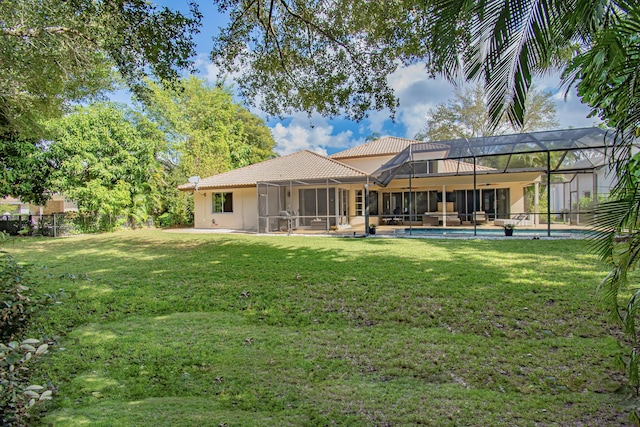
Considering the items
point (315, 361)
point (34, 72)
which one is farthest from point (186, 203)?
point (315, 361)

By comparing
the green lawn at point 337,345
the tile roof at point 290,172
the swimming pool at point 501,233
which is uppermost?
the tile roof at point 290,172

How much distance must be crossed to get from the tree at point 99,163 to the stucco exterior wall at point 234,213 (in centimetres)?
388

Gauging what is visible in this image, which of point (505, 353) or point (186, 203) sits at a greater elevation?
point (186, 203)

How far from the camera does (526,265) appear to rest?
8.57 metres

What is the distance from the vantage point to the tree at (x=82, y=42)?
23.6 ft

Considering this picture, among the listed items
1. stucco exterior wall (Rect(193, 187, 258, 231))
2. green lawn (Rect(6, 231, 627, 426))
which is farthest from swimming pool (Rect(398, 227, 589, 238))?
stucco exterior wall (Rect(193, 187, 258, 231))

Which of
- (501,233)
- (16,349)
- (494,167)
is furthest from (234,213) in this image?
(16,349)

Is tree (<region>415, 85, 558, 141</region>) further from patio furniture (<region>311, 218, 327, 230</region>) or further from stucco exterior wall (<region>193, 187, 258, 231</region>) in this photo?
stucco exterior wall (<region>193, 187, 258, 231</region>)

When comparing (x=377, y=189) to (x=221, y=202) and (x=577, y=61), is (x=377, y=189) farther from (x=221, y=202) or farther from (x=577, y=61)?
(x=577, y=61)

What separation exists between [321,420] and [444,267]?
6.32 m

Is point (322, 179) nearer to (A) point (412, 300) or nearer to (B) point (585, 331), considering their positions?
(A) point (412, 300)

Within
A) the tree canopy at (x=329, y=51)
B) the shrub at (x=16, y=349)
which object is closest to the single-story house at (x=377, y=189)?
the tree canopy at (x=329, y=51)

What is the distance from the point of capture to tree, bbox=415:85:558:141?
1369 inches

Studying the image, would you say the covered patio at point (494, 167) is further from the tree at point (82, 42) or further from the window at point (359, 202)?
the tree at point (82, 42)
